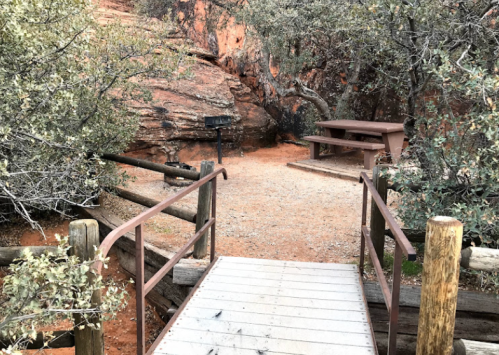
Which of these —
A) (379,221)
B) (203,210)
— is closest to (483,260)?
(379,221)

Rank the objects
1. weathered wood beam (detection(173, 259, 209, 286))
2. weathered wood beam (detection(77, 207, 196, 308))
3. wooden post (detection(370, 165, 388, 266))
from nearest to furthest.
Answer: weathered wood beam (detection(173, 259, 209, 286)), wooden post (detection(370, 165, 388, 266)), weathered wood beam (detection(77, 207, 196, 308))

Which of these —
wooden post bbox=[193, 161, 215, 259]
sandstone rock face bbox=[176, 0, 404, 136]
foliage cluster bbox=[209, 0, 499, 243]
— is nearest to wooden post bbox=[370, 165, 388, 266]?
foliage cluster bbox=[209, 0, 499, 243]

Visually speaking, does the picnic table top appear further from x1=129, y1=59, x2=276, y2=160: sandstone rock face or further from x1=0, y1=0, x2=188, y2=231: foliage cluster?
x1=0, y1=0, x2=188, y2=231: foliage cluster

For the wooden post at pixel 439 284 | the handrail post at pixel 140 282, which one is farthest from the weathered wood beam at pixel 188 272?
the wooden post at pixel 439 284

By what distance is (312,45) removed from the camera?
33.2 ft

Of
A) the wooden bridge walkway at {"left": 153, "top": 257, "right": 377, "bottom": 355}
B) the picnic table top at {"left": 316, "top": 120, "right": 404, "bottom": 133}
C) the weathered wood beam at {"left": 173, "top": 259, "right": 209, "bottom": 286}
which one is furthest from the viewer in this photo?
the picnic table top at {"left": 316, "top": 120, "right": 404, "bottom": 133}

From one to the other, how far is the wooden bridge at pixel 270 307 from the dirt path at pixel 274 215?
98 centimetres

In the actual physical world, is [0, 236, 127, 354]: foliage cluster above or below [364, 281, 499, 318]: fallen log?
above

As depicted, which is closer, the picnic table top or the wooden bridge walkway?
the wooden bridge walkway

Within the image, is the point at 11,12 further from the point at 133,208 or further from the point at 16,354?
→ the point at 133,208

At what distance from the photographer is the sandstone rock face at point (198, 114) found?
917 centimetres

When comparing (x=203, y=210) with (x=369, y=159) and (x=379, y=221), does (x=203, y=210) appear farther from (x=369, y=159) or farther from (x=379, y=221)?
(x=369, y=159)

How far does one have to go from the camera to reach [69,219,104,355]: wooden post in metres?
2.00

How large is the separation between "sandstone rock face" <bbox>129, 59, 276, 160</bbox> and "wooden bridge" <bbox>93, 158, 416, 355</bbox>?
18.9 ft
